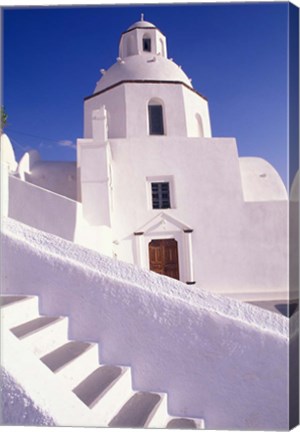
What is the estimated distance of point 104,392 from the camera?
2.27m

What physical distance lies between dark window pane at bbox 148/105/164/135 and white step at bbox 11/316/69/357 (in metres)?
7.62

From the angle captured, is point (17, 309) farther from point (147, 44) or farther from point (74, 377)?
point (147, 44)

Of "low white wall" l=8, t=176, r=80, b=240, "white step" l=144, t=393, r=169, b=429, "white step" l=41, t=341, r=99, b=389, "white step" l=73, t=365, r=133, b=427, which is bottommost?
"white step" l=144, t=393, r=169, b=429

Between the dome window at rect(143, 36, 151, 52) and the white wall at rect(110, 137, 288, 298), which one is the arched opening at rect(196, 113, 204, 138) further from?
the dome window at rect(143, 36, 151, 52)

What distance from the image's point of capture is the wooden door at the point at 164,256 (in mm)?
8703

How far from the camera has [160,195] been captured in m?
8.66

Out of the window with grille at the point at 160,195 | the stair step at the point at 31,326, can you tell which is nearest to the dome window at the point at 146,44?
the window with grille at the point at 160,195

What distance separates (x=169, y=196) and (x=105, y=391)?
667cm

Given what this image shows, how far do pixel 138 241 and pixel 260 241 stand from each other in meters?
2.97

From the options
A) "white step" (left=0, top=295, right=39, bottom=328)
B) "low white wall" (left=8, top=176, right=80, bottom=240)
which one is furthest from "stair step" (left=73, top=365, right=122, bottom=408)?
"low white wall" (left=8, top=176, right=80, bottom=240)

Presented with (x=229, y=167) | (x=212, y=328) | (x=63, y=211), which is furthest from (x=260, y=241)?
(x=212, y=328)

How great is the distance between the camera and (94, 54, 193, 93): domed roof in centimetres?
983

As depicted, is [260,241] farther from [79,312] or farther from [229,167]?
[79,312]

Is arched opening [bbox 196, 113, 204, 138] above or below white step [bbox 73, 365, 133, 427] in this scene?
above
